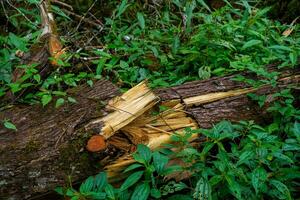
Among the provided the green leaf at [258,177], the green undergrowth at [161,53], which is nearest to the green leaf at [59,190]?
the green undergrowth at [161,53]

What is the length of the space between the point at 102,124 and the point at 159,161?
460 millimetres

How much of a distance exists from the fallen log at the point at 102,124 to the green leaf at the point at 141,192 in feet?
1.00

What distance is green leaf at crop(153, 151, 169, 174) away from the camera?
2209mm

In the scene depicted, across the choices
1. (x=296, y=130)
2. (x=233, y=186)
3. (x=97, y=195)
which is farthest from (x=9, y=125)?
(x=296, y=130)

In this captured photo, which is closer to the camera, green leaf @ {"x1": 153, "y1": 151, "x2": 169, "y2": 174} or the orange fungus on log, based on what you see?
green leaf @ {"x1": 153, "y1": 151, "x2": 169, "y2": 174}

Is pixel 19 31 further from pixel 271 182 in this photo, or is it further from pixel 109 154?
pixel 271 182

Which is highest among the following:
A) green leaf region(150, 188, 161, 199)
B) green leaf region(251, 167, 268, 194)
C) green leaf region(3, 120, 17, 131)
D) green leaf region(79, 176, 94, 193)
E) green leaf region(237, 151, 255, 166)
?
green leaf region(3, 120, 17, 131)

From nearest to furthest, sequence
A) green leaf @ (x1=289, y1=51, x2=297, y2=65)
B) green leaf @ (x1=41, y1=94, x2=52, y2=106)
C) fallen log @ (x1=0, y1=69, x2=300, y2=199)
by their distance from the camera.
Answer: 1. fallen log @ (x1=0, y1=69, x2=300, y2=199)
2. green leaf @ (x1=41, y1=94, x2=52, y2=106)
3. green leaf @ (x1=289, y1=51, x2=297, y2=65)

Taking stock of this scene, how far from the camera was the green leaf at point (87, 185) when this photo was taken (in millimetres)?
2172

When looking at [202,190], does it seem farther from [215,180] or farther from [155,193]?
[155,193]

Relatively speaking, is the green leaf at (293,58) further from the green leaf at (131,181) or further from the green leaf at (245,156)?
the green leaf at (131,181)

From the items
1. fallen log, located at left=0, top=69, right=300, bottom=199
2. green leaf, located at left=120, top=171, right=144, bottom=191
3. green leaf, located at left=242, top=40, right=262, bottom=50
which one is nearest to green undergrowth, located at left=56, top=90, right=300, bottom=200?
green leaf, located at left=120, top=171, right=144, bottom=191

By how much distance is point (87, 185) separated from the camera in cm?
220

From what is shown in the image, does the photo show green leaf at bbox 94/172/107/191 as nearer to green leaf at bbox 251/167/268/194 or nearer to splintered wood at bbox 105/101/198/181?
splintered wood at bbox 105/101/198/181
